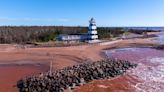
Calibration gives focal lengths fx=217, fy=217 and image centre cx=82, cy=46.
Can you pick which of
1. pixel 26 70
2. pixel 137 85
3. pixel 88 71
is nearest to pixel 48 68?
pixel 26 70

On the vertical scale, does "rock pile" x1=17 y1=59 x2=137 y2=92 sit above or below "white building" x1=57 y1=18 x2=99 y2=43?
below

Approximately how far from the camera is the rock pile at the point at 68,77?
53.9 ft

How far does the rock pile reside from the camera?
16.4 meters

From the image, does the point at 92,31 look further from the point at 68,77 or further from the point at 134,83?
the point at 68,77

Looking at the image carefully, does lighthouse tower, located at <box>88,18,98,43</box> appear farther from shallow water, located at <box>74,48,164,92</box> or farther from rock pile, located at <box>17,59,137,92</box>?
shallow water, located at <box>74,48,164,92</box>

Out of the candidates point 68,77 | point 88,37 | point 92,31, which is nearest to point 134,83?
point 68,77

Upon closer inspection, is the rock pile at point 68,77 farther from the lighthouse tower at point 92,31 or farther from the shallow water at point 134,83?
the lighthouse tower at point 92,31

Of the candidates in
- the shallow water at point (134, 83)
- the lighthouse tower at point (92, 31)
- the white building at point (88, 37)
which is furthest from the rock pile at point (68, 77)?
the white building at point (88, 37)

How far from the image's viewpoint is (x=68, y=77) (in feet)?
59.8

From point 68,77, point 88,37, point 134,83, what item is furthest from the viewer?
point 88,37

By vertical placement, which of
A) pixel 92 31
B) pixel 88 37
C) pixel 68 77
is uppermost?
pixel 92 31

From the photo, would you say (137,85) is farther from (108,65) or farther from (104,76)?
(108,65)

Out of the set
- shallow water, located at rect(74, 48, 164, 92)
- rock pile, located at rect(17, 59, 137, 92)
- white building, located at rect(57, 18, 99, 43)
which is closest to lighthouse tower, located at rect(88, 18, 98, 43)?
white building, located at rect(57, 18, 99, 43)

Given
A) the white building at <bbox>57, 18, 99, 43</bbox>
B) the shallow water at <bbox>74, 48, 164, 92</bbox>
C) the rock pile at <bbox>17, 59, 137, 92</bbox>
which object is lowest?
the shallow water at <bbox>74, 48, 164, 92</bbox>
